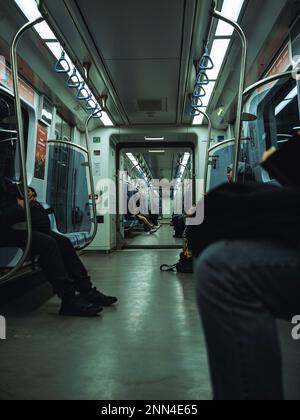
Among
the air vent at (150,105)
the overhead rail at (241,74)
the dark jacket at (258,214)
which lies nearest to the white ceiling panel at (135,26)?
the overhead rail at (241,74)

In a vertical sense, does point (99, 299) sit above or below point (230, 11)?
below

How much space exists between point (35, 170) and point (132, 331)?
9.79 ft

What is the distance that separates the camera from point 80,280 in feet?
9.43

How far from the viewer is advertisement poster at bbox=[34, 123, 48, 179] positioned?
14.7 ft

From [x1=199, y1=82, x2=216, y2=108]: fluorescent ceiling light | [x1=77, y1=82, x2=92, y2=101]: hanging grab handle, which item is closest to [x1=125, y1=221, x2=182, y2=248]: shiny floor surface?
[x1=199, y1=82, x2=216, y2=108]: fluorescent ceiling light

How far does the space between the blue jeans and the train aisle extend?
0.83 m

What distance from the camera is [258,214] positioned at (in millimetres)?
652

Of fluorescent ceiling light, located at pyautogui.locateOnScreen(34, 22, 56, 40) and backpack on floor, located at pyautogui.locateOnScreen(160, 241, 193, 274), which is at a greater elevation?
fluorescent ceiling light, located at pyautogui.locateOnScreen(34, 22, 56, 40)

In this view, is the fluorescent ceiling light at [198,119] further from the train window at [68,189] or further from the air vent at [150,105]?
the train window at [68,189]

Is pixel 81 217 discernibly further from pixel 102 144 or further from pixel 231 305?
pixel 231 305

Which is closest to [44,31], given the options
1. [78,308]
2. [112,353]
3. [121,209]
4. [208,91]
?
[208,91]

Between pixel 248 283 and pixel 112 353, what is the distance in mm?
1398

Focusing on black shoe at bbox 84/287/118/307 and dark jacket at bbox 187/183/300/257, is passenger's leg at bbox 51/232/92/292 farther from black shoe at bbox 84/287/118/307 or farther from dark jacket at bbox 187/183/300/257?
dark jacket at bbox 187/183/300/257

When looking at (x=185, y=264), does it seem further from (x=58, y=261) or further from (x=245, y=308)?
(x=245, y=308)
